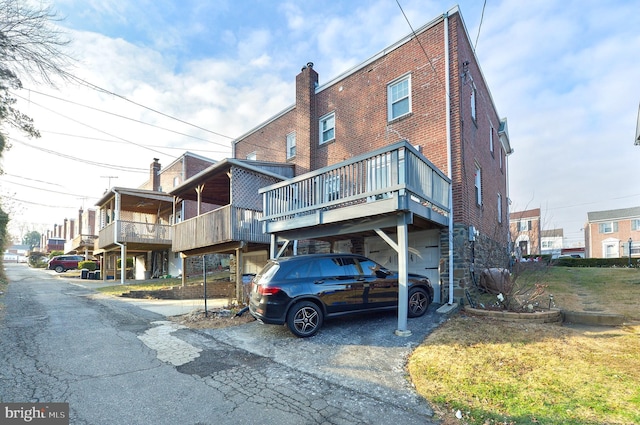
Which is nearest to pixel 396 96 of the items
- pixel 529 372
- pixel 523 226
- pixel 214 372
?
pixel 529 372

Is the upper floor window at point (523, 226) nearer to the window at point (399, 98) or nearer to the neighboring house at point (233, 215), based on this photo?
the window at point (399, 98)

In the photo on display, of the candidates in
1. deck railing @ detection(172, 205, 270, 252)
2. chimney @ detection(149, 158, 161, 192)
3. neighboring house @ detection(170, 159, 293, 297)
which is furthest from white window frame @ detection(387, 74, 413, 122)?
chimney @ detection(149, 158, 161, 192)

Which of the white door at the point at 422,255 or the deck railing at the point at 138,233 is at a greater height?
the deck railing at the point at 138,233

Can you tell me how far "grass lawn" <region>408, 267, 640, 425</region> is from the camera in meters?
3.80

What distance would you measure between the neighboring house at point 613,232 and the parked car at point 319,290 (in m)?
47.8

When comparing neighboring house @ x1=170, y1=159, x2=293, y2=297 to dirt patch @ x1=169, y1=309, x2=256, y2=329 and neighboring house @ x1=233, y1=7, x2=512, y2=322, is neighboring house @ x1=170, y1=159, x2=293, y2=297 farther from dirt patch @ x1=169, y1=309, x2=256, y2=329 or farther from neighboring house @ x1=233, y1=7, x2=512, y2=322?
dirt patch @ x1=169, y1=309, x2=256, y2=329

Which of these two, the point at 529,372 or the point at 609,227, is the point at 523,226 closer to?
the point at 529,372

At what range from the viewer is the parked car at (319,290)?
6.74m

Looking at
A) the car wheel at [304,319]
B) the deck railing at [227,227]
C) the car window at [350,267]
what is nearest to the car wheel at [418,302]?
the car window at [350,267]

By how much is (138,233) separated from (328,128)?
13356 millimetres

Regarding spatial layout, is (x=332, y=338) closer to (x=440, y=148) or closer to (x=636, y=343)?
(x=636, y=343)

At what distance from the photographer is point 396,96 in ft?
39.7

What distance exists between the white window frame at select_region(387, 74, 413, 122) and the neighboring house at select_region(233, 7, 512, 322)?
35 millimetres

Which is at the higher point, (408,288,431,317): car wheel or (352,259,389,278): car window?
(352,259,389,278): car window
